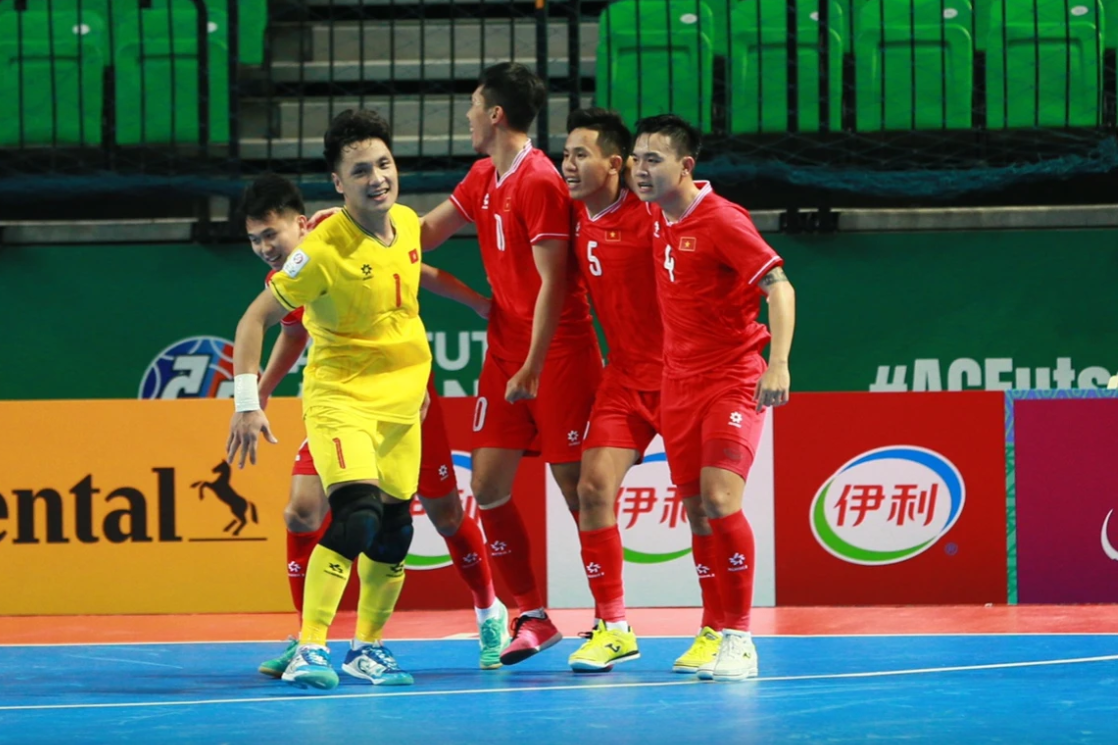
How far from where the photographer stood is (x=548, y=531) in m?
7.80

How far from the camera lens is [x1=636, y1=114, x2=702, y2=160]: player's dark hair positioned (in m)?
5.66

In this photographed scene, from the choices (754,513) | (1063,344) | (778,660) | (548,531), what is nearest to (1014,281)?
(1063,344)

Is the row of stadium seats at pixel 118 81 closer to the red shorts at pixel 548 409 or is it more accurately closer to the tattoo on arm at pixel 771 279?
the red shorts at pixel 548 409

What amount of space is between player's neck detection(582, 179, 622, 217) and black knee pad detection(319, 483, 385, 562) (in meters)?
1.46

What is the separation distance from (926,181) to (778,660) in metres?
4.69

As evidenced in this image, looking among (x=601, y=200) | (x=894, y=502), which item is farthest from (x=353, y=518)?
(x=894, y=502)

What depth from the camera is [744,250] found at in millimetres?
5523

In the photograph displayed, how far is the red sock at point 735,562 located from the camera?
219 inches

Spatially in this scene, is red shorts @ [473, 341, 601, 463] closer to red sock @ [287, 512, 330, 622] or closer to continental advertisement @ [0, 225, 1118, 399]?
red sock @ [287, 512, 330, 622]

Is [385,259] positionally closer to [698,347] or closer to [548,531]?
[698,347]

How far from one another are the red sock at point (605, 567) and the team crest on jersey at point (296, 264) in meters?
1.50

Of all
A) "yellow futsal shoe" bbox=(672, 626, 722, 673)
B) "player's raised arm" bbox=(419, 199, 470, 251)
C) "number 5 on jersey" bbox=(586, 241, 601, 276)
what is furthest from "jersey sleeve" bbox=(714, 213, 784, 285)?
"yellow futsal shoe" bbox=(672, 626, 722, 673)

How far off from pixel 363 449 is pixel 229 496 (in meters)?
2.70

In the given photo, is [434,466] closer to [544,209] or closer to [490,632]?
[490,632]
